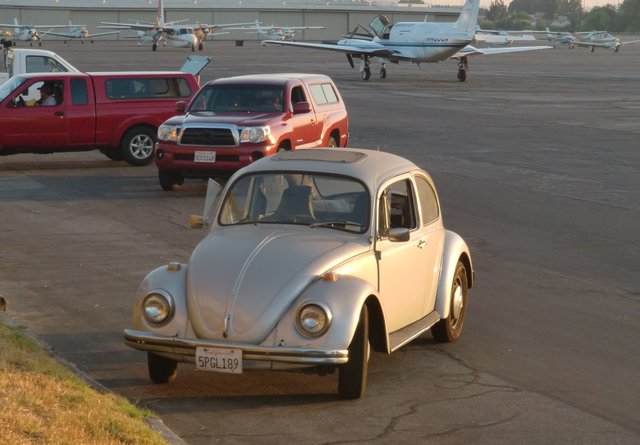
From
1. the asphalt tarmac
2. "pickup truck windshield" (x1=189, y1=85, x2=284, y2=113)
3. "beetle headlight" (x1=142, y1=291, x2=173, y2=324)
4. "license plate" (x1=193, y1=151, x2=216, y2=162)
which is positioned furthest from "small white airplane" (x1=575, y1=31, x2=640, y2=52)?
"beetle headlight" (x1=142, y1=291, x2=173, y2=324)

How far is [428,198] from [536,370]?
1789 millimetres

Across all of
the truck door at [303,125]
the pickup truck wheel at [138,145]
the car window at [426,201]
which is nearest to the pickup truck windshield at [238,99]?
the truck door at [303,125]

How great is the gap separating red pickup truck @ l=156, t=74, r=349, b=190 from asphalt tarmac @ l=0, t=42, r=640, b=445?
0.66 metres

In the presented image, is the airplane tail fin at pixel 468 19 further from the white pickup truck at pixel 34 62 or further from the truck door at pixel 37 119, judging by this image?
the truck door at pixel 37 119

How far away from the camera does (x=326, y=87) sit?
22.8 metres

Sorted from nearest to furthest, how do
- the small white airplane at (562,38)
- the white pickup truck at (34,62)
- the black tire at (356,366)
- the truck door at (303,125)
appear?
1. the black tire at (356,366)
2. the truck door at (303,125)
3. the white pickup truck at (34,62)
4. the small white airplane at (562,38)

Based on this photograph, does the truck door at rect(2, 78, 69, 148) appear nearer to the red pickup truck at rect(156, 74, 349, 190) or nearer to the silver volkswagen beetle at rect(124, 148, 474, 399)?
the red pickup truck at rect(156, 74, 349, 190)

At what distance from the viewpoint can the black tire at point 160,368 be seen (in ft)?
28.2

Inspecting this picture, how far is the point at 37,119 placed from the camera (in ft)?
72.7

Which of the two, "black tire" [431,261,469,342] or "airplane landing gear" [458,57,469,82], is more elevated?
"black tire" [431,261,469,342]

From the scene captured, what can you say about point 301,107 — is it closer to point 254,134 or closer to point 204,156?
point 254,134

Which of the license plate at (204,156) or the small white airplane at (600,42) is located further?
the small white airplane at (600,42)

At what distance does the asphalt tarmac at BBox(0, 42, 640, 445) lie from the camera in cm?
802

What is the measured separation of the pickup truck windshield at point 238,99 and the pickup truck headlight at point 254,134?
0.97 metres
